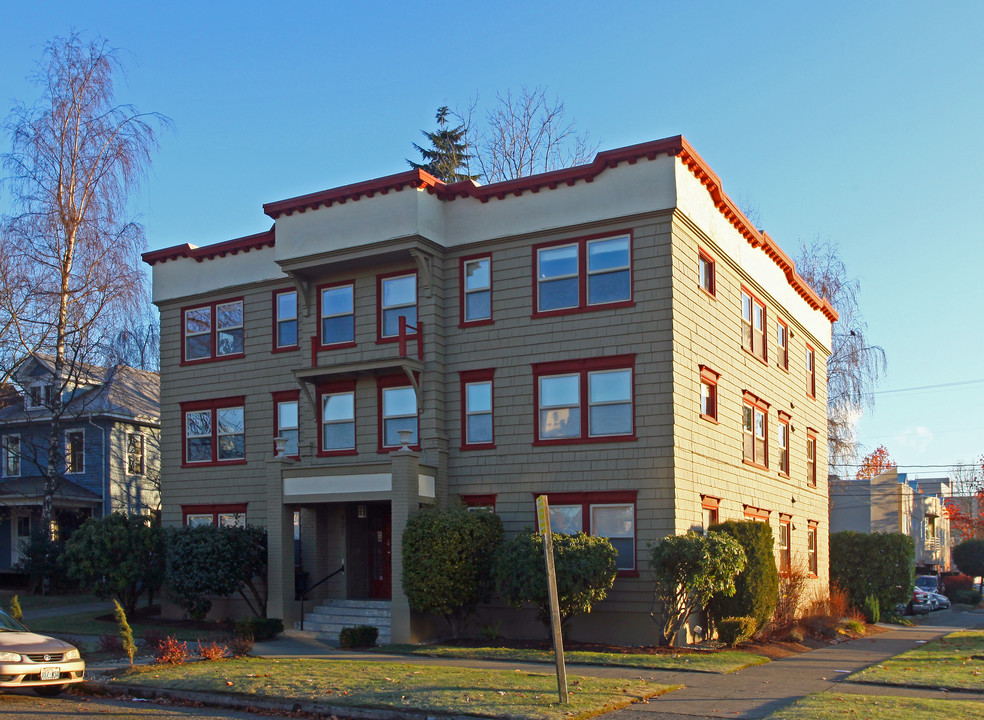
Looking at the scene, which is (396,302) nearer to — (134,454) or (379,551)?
(379,551)

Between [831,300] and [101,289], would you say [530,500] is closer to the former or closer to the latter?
[101,289]

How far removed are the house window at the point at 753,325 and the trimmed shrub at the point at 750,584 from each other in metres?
6.21

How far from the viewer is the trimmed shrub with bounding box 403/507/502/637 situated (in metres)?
20.6

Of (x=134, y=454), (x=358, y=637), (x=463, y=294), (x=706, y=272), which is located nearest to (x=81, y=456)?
(x=134, y=454)

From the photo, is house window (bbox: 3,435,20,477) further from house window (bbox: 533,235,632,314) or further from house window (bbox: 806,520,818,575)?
house window (bbox: 806,520,818,575)

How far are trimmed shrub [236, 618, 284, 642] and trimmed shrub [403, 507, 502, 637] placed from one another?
10.9 feet

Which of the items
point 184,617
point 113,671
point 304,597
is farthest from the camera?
point 184,617

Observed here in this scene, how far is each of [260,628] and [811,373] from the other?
70.4 feet

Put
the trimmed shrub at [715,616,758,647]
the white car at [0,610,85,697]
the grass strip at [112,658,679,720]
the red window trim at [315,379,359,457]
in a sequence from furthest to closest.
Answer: the red window trim at [315,379,359,457] < the trimmed shrub at [715,616,758,647] < the white car at [0,610,85,697] < the grass strip at [112,658,679,720]

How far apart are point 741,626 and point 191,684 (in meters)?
11.5

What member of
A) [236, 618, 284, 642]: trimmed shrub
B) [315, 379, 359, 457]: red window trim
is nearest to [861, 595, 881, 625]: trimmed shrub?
[315, 379, 359, 457]: red window trim

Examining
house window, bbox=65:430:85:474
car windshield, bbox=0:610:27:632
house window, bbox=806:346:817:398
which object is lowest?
car windshield, bbox=0:610:27:632

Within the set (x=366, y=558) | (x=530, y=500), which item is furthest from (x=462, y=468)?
(x=366, y=558)

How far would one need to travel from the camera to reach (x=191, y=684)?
14609mm
